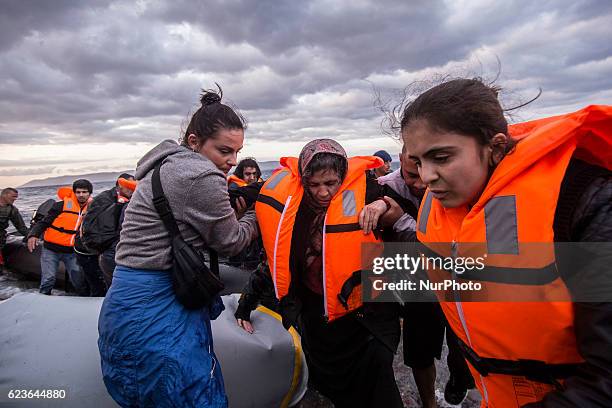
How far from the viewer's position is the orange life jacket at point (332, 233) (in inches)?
72.6

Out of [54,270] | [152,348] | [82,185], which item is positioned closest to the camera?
[152,348]

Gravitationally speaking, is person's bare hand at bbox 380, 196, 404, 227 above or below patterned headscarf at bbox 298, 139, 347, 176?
below

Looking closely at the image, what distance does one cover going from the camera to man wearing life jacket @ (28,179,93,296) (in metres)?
5.56

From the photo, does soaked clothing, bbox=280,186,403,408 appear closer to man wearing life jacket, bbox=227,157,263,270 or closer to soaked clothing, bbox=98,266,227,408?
man wearing life jacket, bbox=227,157,263,270

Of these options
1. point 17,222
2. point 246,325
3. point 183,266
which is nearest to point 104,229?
point 246,325

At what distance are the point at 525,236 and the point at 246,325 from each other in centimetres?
210

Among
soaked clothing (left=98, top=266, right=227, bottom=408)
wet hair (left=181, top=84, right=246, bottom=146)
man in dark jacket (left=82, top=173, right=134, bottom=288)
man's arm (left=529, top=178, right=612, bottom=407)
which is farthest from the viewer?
man in dark jacket (left=82, top=173, right=134, bottom=288)

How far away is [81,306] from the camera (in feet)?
8.79

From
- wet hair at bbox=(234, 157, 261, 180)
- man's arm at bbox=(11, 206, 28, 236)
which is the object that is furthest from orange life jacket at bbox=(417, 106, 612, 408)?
man's arm at bbox=(11, 206, 28, 236)

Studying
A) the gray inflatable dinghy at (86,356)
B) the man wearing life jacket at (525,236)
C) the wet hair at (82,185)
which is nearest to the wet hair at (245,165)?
the wet hair at (82,185)

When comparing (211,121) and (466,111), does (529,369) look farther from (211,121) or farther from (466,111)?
(211,121)

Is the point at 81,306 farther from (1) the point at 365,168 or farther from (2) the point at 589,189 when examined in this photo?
(2) the point at 589,189

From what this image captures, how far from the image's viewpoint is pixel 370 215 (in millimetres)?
1770

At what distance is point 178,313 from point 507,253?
1366 millimetres
